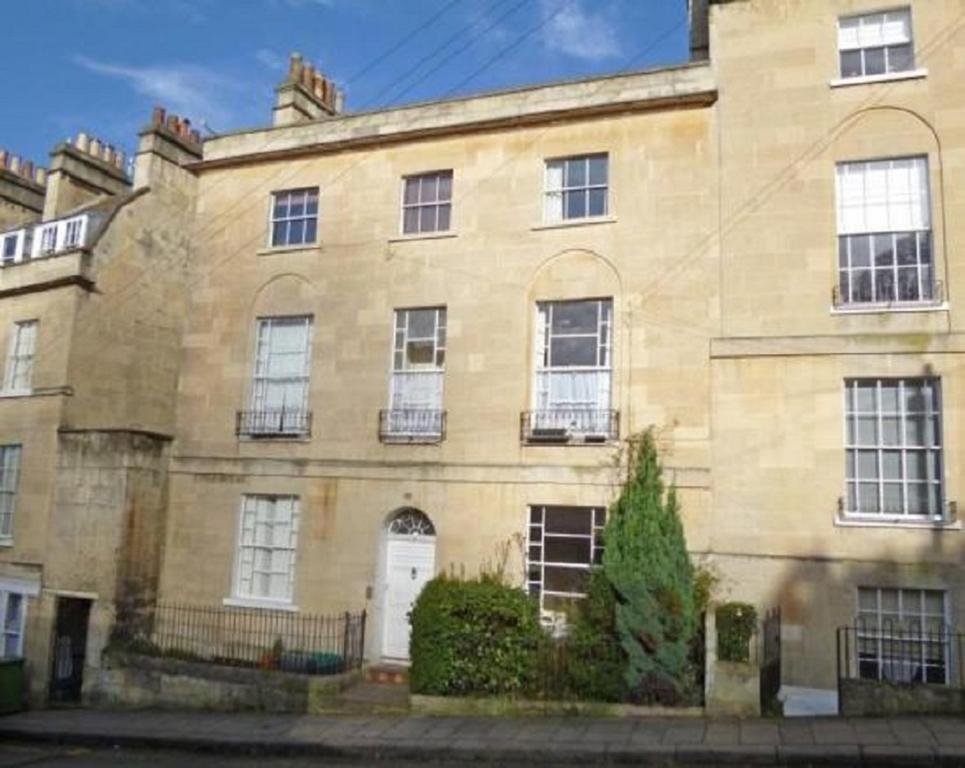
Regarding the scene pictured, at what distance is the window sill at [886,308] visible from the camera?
14555 millimetres

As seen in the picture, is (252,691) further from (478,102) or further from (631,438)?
(478,102)

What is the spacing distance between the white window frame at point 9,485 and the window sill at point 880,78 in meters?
17.8

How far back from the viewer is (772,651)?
14406 mm

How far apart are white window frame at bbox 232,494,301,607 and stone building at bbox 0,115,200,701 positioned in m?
1.86

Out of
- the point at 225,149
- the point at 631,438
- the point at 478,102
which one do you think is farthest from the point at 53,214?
the point at 631,438

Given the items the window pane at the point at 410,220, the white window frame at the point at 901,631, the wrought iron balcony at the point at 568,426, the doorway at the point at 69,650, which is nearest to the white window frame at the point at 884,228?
the wrought iron balcony at the point at 568,426

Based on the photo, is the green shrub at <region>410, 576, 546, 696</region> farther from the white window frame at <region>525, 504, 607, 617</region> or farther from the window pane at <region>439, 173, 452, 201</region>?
the window pane at <region>439, 173, 452, 201</region>

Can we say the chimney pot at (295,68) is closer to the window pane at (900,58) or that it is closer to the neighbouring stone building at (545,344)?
the neighbouring stone building at (545,344)

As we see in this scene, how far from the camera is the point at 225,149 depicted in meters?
20.9

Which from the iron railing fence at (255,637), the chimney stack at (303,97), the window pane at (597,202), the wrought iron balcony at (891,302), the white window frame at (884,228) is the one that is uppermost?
the chimney stack at (303,97)

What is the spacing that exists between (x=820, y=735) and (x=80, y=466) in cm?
1478

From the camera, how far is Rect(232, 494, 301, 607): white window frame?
18328mm

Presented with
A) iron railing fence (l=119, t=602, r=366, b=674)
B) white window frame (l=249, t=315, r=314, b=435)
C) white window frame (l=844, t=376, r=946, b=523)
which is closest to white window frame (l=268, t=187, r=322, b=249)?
white window frame (l=249, t=315, r=314, b=435)

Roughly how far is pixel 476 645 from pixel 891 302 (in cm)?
854
